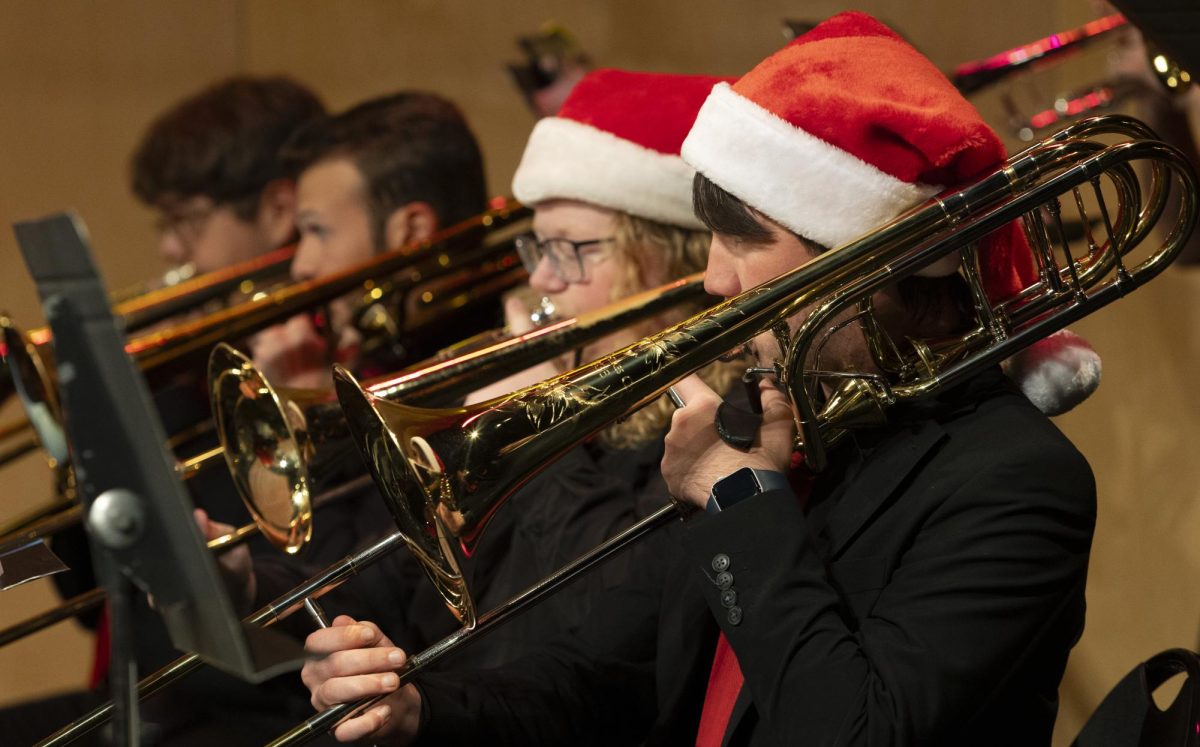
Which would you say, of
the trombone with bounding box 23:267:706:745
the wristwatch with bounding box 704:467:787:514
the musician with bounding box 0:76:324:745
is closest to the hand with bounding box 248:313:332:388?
the musician with bounding box 0:76:324:745

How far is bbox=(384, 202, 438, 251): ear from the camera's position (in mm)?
2832

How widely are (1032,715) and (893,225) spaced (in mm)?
534

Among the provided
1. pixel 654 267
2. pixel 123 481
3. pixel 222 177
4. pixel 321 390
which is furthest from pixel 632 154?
pixel 222 177

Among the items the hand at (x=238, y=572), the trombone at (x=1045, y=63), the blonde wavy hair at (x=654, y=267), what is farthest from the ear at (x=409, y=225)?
the trombone at (x=1045, y=63)

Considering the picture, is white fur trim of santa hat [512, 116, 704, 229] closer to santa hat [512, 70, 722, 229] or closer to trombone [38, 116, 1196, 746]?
santa hat [512, 70, 722, 229]

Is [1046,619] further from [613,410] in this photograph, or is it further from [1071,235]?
[1071,235]

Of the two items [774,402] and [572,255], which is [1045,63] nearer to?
[572,255]

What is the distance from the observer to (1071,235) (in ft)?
7.75

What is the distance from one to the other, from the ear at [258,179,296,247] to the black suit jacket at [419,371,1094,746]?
221 cm

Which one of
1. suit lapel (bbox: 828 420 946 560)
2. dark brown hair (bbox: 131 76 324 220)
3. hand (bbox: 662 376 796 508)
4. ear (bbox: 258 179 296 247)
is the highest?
dark brown hair (bbox: 131 76 324 220)

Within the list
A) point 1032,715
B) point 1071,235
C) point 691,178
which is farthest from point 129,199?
point 1032,715

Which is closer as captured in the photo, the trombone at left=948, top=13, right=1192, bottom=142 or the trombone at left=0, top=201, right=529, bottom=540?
the trombone at left=0, top=201, right=529, bottom=540

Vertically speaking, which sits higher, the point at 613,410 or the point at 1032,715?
the point at 613,410

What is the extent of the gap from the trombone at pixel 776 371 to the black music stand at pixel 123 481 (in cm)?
40
